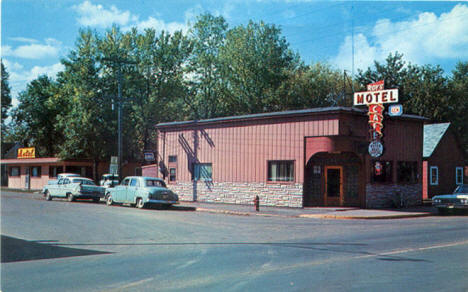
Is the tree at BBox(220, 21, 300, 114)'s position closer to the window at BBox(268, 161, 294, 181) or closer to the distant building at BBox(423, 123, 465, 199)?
the distant building at BBox(423, 123, 465, 199)

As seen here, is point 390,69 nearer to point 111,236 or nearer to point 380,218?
point 380,218

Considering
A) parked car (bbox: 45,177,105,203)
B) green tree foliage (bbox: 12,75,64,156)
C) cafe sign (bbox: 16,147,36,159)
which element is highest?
green tree foliage (bbox: 12,75,64,156)

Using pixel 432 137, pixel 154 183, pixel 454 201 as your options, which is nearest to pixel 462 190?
pixel 454 201

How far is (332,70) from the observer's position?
2240 inches

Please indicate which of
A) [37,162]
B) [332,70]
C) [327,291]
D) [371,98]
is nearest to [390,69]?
[332,70]

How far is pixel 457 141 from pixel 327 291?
37495 mm

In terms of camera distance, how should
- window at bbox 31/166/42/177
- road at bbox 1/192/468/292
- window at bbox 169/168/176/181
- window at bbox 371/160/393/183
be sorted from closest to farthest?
road at bbox 1/192/468/292
window at bbox 371/160/393/183
window at bbox 169/168/176/181
window at bbox 31/166/42/177

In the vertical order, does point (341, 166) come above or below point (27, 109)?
below

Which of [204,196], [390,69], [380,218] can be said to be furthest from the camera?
[390,69]

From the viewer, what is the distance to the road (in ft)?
26.5

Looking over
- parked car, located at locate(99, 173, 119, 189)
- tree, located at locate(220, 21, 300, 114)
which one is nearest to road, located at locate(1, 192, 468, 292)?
parked car, located at locate(99, 173, 119, 189)

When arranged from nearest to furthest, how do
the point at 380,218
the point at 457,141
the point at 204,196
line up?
the point at 380,218 → the point at 204,196 → the point at 457,141

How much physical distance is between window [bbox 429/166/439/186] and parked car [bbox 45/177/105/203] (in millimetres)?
25031

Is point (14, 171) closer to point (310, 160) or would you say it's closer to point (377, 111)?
point (310, 160)
